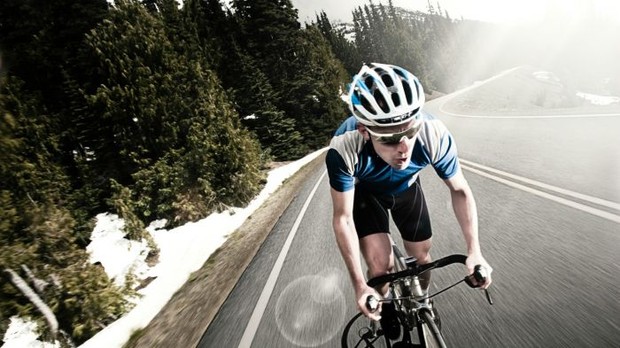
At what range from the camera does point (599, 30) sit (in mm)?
67062

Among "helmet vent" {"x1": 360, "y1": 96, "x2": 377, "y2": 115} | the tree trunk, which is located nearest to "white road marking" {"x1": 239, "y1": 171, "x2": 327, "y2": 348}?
"helmet vent" {"x1": 360, "y1": 96, "x2": 377, "y2": 115}

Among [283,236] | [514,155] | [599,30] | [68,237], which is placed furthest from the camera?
[599,30]

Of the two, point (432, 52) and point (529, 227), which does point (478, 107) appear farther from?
point (432, 52)

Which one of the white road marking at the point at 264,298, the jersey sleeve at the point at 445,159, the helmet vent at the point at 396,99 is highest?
the helmet vent at the point at 396,99

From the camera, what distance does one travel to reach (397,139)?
245 cm

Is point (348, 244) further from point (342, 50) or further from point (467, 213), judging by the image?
point (342, 50)

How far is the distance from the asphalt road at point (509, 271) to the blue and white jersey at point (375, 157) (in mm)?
1558

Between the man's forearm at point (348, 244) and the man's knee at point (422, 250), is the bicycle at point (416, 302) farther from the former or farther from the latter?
the man's knee at point (422, 250)

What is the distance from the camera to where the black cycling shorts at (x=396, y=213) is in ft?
10.5

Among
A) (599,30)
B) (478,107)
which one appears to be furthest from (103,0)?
(599,30)

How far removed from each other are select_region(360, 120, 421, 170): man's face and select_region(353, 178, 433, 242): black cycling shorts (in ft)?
2.59

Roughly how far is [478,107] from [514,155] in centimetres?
2765

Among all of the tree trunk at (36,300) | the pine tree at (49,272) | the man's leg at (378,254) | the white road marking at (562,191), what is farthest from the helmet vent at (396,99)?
the tree trunk at (36,300)

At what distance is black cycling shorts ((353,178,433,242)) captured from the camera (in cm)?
320
